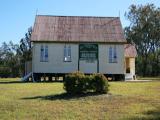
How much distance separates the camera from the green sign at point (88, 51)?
147 ft

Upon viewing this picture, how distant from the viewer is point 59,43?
44844 millimetres

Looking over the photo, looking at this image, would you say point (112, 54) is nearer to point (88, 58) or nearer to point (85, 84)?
point (88, 58)

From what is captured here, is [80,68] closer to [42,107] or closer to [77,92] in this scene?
[77,92]

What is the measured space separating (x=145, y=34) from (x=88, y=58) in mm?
39026

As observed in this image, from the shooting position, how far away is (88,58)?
45.1 meters

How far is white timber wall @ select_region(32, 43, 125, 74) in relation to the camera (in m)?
44.7

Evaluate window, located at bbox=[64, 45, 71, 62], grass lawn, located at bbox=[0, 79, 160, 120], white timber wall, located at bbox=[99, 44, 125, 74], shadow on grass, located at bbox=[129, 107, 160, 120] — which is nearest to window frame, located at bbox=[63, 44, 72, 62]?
window, located at bbox=[64, 45, 71, 62]

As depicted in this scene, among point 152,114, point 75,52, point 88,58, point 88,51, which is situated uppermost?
point 88,51

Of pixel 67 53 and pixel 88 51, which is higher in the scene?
pixel 88 51

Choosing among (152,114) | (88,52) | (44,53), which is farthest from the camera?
(88,52)

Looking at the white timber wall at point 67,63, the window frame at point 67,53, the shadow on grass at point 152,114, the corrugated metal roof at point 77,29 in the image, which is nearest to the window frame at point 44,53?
the white timber wall at point 67,63

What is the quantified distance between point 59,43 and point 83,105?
83.9 ft

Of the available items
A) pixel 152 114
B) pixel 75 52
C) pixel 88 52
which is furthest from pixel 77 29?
pixel 152 114

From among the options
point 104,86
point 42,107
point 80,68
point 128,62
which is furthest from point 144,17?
point 42,107
